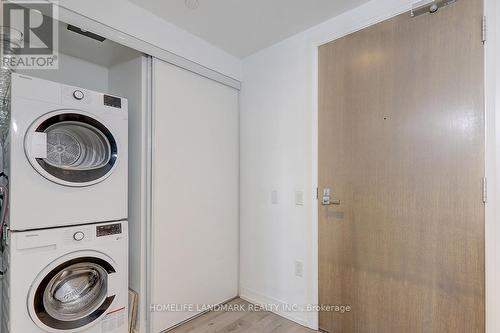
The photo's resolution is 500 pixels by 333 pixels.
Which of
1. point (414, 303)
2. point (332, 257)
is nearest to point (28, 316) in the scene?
point (332, 257)

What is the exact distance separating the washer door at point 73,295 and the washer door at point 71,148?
1.68 ft

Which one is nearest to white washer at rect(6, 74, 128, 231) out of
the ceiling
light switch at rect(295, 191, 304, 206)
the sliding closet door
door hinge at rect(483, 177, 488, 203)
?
the sliding closet door

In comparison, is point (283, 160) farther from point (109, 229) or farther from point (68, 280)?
point (68, 280)

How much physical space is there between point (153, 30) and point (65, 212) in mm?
1351

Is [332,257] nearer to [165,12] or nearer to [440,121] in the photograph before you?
[440,121]

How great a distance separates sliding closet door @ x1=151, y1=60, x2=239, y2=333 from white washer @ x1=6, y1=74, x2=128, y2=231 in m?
0.27

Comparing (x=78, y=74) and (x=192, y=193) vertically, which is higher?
(x=78, y=74)

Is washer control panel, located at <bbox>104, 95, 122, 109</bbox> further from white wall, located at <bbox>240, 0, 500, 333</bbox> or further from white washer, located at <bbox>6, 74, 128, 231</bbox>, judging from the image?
white wall, located at <bbox>240, 0, 500, 333</bbox>

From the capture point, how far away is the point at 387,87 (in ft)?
5.59

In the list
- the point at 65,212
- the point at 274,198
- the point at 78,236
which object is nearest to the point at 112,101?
the point at 65,212

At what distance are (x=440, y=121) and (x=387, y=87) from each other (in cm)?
37

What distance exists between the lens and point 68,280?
1641mm

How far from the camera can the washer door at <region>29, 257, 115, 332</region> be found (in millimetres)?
1465

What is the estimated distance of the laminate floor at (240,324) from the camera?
2.00 meters
